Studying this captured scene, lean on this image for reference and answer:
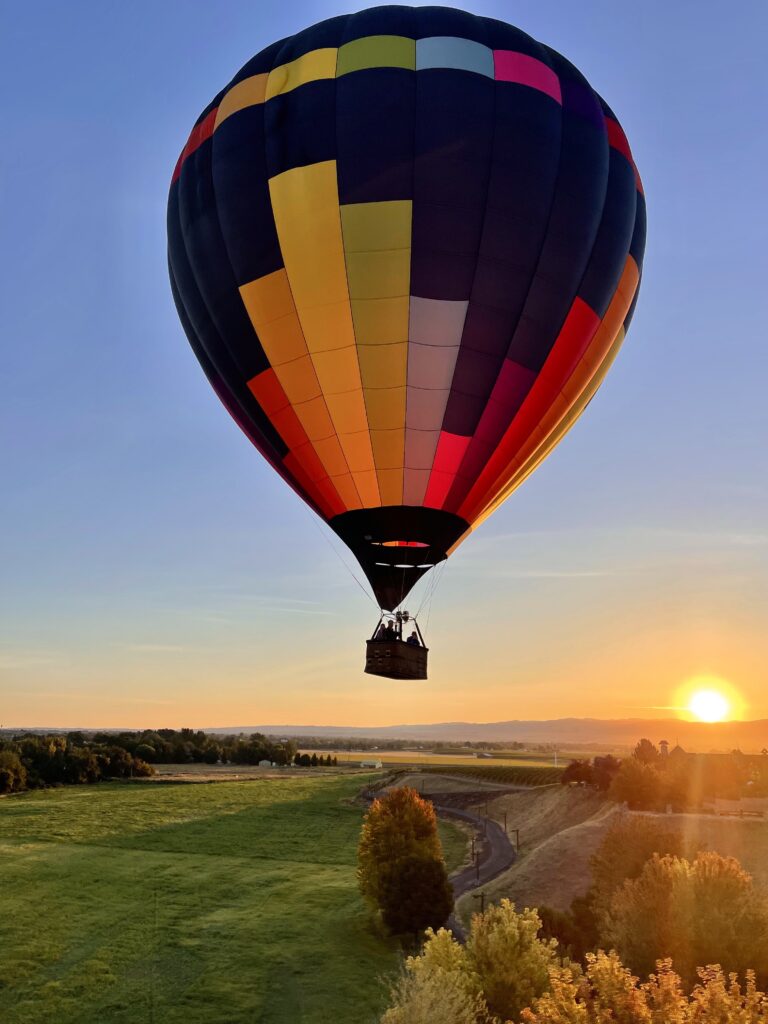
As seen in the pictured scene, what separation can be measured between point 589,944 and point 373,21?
37.0m

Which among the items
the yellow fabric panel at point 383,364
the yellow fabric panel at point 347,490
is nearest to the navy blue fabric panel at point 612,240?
the yellow fabric panel at point 383,364

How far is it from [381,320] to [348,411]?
3.26 metres

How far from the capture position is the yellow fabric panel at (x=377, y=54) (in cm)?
2614

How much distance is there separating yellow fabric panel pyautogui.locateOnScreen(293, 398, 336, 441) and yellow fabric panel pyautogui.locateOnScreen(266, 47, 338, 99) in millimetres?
10763

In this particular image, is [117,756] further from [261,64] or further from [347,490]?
[261,64]

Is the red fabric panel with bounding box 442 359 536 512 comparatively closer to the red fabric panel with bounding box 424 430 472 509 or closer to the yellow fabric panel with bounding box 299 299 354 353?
the red fabric panel with bounding box 424 430 472 509

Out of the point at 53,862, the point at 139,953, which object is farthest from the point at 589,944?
the point at 53,862

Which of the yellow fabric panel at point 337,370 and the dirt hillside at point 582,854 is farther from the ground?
the yellow fabric panel at point 337,370

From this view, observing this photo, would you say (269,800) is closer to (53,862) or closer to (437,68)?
(53,862)

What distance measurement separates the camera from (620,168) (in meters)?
28.9

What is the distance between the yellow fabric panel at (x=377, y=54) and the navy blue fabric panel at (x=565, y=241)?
5.80 metres

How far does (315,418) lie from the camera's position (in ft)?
90.0

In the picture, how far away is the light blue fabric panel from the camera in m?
26.2

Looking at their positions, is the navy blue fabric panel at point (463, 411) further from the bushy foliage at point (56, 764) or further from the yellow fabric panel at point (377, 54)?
the bushy foliage at point (56, 764)
